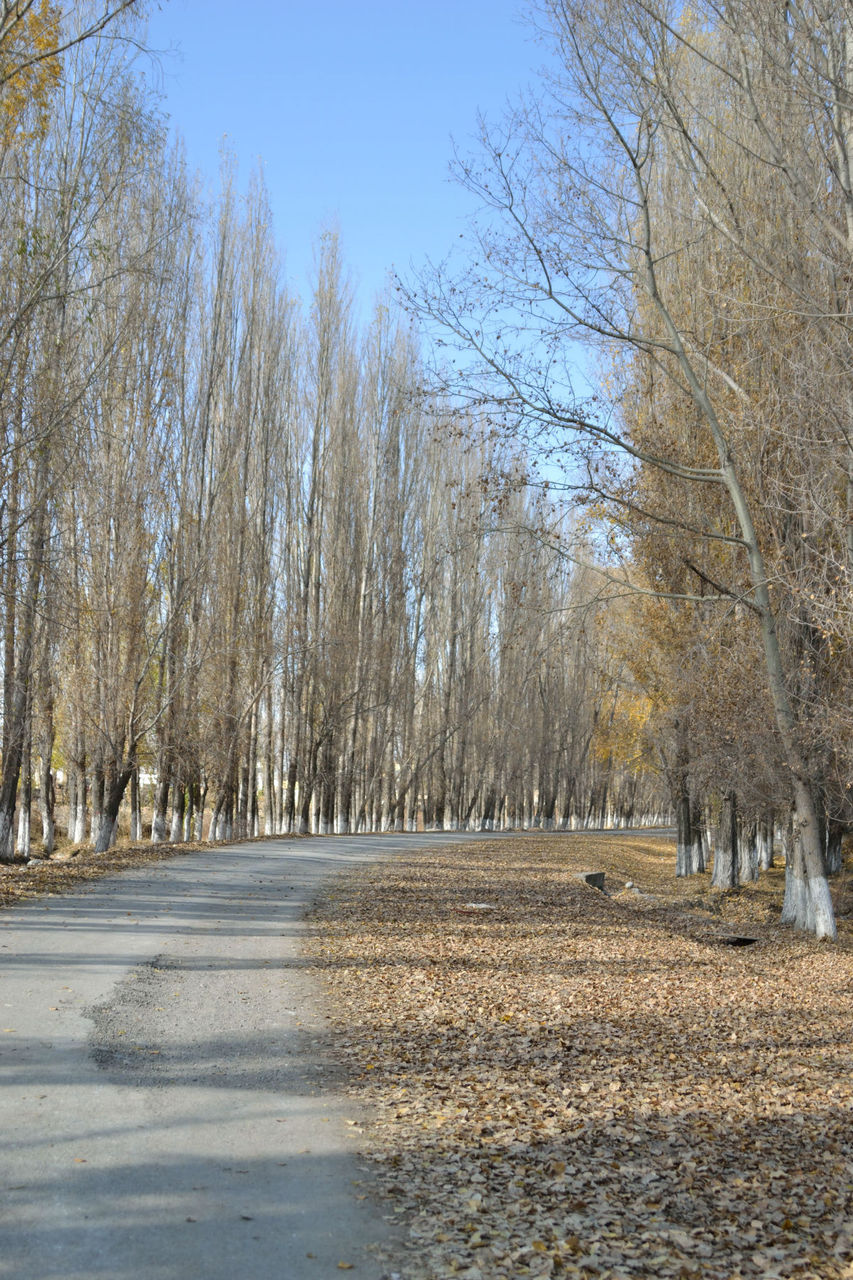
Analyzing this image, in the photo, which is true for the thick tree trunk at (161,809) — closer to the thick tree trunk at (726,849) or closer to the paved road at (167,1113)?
the thick tree trunk at (726,849)

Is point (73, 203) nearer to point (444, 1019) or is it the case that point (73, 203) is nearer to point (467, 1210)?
point (444, 1019)

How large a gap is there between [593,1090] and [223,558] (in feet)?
71.1

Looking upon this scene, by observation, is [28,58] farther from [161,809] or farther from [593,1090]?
[161,809]

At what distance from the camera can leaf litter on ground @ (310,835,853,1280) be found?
414 centimetres

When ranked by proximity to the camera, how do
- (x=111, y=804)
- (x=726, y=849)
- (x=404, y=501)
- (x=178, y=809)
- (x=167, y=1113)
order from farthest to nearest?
(x=404, y=501), (x=178, y=809), (x=726, y=849), (x=111, y=804), (x=167, y=1113)

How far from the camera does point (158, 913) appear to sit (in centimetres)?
1062

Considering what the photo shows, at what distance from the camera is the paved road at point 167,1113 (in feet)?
12.1

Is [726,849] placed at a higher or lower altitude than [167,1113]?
lower

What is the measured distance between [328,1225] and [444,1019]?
136 inches

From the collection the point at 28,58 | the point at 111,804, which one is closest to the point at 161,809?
the point at 111,804

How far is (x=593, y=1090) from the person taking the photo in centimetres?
600

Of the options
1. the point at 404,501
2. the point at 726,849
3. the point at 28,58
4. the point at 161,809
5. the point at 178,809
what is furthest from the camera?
the point at 404,501

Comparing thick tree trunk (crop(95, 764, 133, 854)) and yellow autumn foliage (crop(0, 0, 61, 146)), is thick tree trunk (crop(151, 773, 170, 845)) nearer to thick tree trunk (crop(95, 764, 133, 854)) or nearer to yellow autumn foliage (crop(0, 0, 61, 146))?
thick tree trunk (crop(95, 764, 133, 854))

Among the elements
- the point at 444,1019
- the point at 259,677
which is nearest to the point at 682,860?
the point at 259,677
